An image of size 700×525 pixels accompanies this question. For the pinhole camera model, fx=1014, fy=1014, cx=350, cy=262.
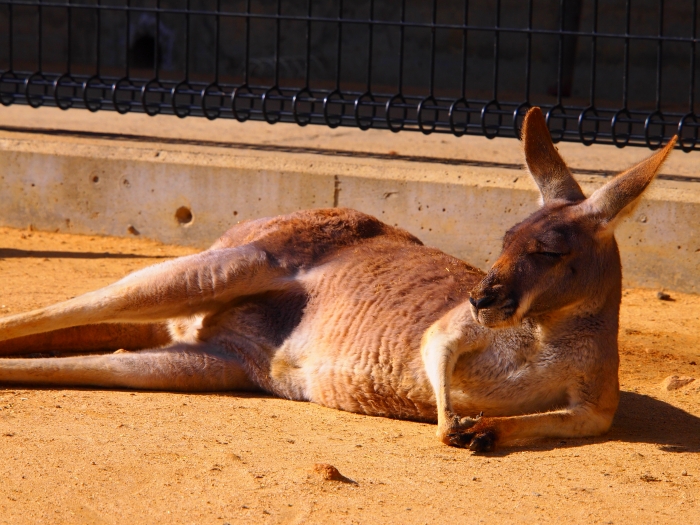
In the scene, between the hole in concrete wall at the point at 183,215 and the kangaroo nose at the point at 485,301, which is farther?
the hole in concrete wall at the point at 183,215

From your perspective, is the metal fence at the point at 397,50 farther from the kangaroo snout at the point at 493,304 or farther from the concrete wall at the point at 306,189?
the kangaroo snout at the point at 493,304

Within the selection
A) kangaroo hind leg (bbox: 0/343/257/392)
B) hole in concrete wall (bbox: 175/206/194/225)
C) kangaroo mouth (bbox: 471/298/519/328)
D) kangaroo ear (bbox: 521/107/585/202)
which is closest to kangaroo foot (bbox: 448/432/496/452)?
kangaroo mouth (bbox: 471/298/519/328)

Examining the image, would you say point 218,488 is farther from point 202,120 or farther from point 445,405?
point 202,120

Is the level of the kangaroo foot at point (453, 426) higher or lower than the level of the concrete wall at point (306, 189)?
lower

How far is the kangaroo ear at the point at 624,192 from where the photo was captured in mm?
3512

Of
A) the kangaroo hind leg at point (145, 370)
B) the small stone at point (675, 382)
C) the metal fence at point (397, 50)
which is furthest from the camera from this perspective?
the metal fence at point (397, 50)

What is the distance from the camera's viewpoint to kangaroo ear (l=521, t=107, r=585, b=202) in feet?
12.8

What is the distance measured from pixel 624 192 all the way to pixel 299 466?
1.47 metres

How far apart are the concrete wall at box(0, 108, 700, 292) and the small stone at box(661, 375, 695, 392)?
6.08 feet

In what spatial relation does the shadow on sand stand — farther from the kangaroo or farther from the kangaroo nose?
the kangaroo nose

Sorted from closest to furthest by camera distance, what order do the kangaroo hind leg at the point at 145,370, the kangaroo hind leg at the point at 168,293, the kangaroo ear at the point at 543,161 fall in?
the kangaroo ear at the point at 543,161 → the kangaroo hind leg at the point at 145,370 → the kangaroo hind leg at the point at 168,293

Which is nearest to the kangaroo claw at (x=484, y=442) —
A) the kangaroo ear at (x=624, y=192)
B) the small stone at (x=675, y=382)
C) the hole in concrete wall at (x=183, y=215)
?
the kangaroo ear at (x=624, y=192)

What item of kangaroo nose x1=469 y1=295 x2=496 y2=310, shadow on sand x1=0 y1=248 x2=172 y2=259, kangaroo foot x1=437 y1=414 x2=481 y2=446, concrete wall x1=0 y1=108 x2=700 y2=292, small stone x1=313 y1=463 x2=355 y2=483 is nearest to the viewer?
small stone x1=313 y1=463 x2=355 y2=483

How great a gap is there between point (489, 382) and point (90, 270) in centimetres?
348
